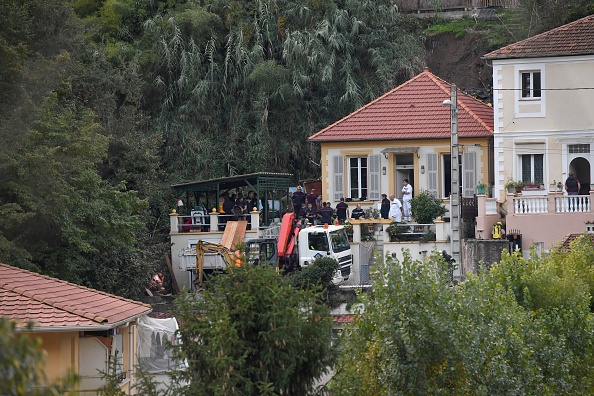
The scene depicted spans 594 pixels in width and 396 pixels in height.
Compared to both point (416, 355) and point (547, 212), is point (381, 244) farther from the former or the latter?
point (416, 355)

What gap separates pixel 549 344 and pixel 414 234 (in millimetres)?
20111

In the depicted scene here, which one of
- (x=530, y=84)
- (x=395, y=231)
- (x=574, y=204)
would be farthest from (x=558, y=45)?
(x=395, y=231)

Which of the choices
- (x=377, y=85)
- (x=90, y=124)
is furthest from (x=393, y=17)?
(x=90, y=124)

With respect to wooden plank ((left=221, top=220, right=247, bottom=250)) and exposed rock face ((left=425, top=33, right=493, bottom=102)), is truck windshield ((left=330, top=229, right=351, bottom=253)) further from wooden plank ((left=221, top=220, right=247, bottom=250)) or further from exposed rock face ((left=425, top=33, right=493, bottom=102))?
exposed rock face ((left=425, top=33, right=493, bottom=102))

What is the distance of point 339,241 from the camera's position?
134ft

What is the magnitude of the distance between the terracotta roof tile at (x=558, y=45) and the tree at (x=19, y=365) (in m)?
36.7

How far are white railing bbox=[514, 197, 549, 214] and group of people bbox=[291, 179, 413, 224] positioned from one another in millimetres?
5262

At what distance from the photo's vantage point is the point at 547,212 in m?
39.3

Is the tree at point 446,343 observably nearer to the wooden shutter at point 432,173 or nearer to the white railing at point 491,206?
the white railing at point 491,206

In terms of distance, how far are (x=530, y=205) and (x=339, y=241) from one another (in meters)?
6.96

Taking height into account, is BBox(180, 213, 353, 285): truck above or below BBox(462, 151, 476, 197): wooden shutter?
below

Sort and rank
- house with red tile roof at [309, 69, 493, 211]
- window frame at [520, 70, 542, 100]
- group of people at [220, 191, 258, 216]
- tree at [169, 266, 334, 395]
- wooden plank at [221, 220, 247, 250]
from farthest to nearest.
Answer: house with red tile roof at [309, 69, 493, 211] < group of people at [220, 191, 258, 216] < wooden plank at [221, 220, 247, 250] < window frame at [520, 70, 542, 100] < tree at [169, 266, 334, 395]

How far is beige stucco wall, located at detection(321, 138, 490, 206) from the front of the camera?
1845 inches

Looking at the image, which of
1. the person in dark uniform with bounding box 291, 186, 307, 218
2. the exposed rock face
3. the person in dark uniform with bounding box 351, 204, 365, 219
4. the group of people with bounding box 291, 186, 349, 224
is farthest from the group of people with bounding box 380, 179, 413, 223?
the exposed rock face
